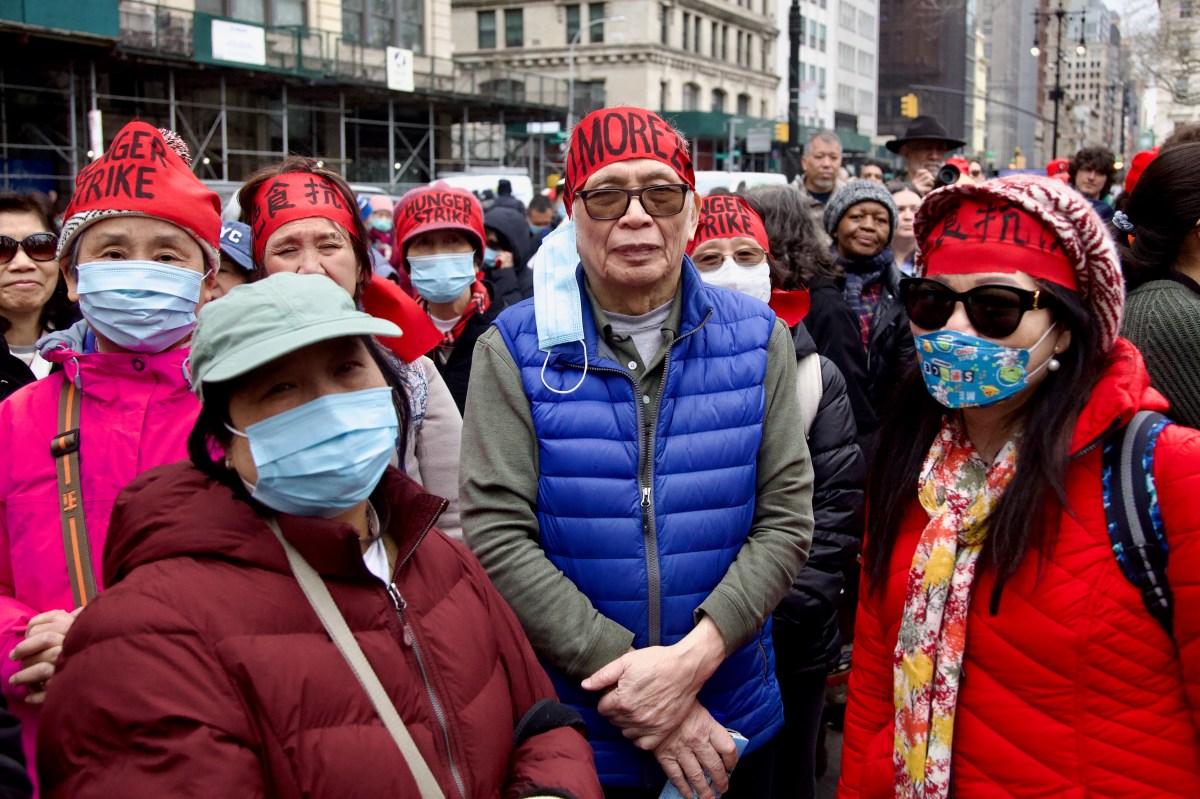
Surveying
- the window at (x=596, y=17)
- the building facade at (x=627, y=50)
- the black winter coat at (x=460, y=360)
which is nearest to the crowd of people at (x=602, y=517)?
the black winter coat at (x=460, y=360)

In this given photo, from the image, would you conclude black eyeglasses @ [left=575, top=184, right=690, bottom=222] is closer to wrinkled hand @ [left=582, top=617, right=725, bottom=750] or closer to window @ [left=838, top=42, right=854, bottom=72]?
wrinkled hand @ [left=582, top=617, right=725, bottom=750]

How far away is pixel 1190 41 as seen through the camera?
24.5m

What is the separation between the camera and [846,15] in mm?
90688

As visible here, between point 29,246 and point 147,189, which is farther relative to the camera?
point 29,246

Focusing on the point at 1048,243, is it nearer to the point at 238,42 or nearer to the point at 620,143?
the point at 620,143

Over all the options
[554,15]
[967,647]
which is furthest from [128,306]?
[554,15]

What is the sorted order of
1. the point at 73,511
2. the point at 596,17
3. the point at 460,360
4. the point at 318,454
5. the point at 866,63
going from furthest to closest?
the point at 866,63
the point at 596,17
the point at 460,360
the point at 73,511
the point at 318,454

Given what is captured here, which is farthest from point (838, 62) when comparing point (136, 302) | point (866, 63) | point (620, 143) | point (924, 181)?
point (136, 302)

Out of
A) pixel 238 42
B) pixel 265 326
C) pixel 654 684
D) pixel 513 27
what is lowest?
pixel 654 684

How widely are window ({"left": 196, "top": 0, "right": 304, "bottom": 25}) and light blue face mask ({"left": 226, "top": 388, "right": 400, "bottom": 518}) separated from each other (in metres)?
29.2

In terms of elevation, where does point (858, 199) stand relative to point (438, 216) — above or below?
above

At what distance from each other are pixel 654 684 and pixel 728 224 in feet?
7.74

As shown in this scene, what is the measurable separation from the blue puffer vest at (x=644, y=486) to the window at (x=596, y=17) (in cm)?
6346

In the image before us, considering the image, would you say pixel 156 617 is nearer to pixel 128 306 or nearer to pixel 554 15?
pixel 128 306
